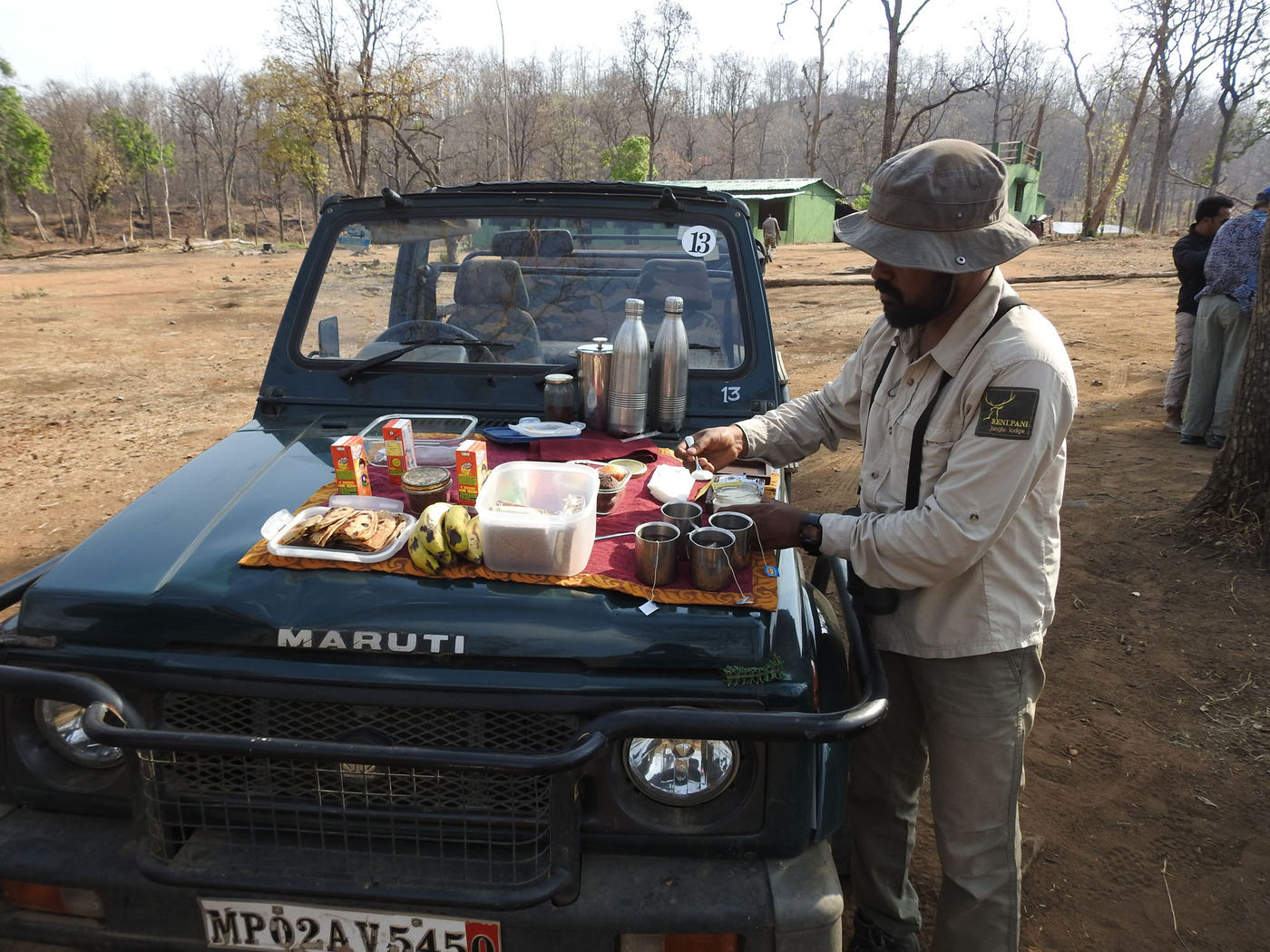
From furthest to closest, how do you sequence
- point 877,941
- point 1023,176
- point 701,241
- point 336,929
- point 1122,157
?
1. point 1023,176
2. point 1122,157
3. point 701,241
4. point 877,941
5. point 336,929

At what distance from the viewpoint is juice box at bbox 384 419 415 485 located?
229 cm

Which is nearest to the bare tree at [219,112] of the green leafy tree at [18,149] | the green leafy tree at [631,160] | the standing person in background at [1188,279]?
the green leafy tree at [18,149]

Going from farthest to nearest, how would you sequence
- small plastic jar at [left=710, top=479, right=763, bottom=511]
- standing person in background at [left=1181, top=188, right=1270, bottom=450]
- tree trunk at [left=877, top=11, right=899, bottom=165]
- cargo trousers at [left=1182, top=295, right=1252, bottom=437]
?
1. tree trunk at [left=877, top=11, right=899, bottom=165]
2. cargo trousers at [left=1182, top=295, right=1252, bottom=437]
3. standing person in background at [left=1181, top=188, right=1270, bottom=450]
4. small plastic jar at [left=710, top=479, right=763, bottom=511]

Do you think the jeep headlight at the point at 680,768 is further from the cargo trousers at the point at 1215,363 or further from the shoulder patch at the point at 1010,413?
the cargo trousers at the point at 1215,363

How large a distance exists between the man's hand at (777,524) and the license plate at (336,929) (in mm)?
916

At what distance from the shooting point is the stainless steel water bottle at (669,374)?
2609mm

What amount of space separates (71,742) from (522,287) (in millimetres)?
1919

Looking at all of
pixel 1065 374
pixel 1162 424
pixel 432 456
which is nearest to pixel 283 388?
pixel 432 456

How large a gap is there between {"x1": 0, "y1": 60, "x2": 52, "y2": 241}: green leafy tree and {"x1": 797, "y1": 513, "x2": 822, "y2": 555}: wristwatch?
3988 cm

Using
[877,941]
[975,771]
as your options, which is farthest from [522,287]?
[877,941]

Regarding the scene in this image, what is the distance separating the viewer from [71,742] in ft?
5.86

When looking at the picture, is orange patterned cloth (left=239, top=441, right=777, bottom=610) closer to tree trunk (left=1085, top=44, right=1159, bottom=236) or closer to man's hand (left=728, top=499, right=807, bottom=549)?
man's hand (left=728, top=499, right=807, bottom=549)

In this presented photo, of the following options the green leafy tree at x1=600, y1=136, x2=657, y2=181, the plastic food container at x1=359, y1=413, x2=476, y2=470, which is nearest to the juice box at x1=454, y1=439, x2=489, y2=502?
the plastic food container at x1=359, y1=413, x2=476, y2=470

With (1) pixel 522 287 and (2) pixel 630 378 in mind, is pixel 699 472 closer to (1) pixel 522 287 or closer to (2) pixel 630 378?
(2) pixel 630 378
